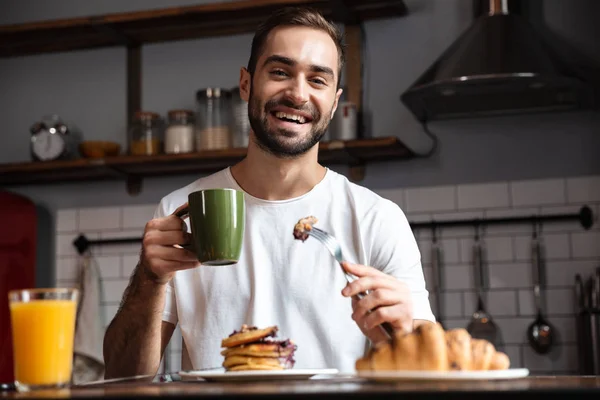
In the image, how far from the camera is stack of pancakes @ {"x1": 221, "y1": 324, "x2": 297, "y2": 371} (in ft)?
4.26

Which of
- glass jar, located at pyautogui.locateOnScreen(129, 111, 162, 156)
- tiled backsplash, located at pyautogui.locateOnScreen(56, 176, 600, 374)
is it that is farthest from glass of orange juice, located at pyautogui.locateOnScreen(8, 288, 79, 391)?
glass jar, located at pyautogui.locateOnScreen(129, 111, 162, 156)

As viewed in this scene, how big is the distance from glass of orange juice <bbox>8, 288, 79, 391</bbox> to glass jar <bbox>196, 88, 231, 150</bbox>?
240 centimetres

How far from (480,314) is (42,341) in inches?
96.0

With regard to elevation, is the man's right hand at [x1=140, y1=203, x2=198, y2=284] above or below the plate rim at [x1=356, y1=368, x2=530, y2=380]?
above

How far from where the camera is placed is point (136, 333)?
1778 millimetres

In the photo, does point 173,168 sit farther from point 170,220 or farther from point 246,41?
point 170,220

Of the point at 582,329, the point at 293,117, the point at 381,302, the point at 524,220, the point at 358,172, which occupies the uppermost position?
the point at 358,172


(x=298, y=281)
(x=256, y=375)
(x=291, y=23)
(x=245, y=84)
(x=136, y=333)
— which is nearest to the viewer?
(x=256, y=375)

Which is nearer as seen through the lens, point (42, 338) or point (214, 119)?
point (42, 338)

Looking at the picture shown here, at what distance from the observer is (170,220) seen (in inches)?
54.4

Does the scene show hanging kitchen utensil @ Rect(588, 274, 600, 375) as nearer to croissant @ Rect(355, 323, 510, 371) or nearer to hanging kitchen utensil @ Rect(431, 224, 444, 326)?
hanging kitchen utensil @ Rect(431, 224, 444, 326)

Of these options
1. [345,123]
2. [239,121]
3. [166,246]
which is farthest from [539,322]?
[166,246]

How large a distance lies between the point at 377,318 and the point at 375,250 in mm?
636

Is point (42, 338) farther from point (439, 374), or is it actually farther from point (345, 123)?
point (345, 123)
